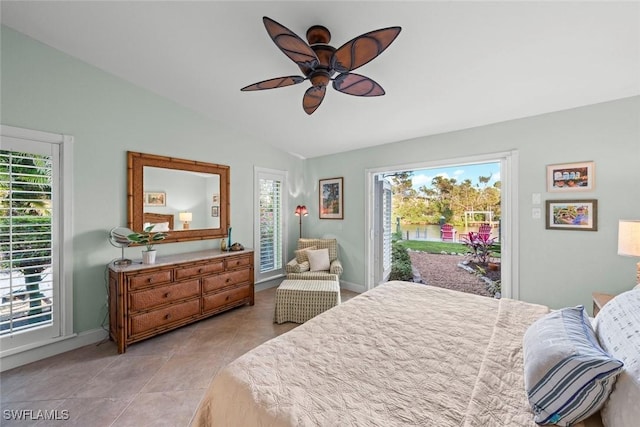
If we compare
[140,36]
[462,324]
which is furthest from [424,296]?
[140,36]

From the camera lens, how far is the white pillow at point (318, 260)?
12.8 feet

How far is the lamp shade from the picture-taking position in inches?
75.6

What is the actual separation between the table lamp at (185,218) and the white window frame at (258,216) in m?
1.03

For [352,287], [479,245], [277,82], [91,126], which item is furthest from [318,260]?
[91,126]

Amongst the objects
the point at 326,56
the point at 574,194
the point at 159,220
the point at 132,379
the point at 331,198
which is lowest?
the point at 132,379

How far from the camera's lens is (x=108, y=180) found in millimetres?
2789

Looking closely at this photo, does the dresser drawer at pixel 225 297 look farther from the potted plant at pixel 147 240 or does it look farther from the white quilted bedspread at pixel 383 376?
the white quilted bedspread at pixel 383 376

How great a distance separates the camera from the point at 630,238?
1.95 metres

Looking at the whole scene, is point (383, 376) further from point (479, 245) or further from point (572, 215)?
point (479, 245)

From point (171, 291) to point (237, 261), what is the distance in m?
0.85

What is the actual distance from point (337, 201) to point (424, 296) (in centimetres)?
262

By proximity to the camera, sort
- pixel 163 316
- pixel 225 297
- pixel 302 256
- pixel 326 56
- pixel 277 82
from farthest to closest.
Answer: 1. pixel 302 256
2. pixel 225 297
3. pixel 163 316
4. pixel 277 82
5. pixel 326 56

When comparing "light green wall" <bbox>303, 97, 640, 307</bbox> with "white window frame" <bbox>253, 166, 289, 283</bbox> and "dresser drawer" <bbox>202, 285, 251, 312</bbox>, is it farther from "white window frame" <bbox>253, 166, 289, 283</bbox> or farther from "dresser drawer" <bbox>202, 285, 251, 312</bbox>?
"dresser drawer" <bbox>202, 285, 251, 312</bbox>

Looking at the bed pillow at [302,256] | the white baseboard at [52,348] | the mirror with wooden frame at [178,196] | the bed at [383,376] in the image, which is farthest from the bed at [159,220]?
the bed at [383,376]
